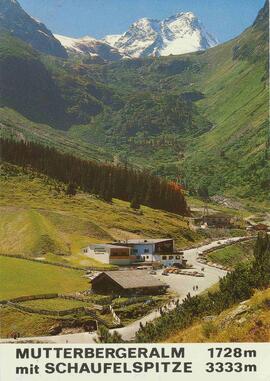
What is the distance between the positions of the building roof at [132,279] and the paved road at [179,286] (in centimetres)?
300

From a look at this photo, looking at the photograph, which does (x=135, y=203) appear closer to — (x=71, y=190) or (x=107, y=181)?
(x=107, y=181)

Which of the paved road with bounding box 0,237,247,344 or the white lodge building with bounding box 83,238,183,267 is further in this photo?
the white lodge building with bounding box 83,238,183,267

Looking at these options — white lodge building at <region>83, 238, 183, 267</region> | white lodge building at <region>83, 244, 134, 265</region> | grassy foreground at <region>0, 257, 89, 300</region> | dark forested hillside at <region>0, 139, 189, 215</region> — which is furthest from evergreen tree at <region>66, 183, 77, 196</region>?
grassy foreground at <region>0, 257, 89, 300</region>

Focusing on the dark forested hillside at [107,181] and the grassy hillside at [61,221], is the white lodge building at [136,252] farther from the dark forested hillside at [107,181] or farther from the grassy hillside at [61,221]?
the dark forested hillside at [107,181]

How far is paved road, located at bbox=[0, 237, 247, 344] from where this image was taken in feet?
127

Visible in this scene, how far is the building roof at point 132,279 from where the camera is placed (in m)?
53.7

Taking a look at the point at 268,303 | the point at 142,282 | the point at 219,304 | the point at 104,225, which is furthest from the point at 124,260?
the point at 268,303

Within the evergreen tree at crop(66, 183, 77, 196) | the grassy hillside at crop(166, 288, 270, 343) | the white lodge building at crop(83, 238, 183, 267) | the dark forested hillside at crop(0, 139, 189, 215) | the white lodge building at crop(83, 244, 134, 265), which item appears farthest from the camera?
the evergreen tree at crop(66, 183, 77, 196)

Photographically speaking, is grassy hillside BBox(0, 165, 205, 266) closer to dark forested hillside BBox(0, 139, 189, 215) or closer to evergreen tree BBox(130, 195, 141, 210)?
evergreen tree BBox(130, 195, 141, 210)

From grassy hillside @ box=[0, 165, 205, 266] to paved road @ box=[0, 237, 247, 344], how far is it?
17.6 feet
